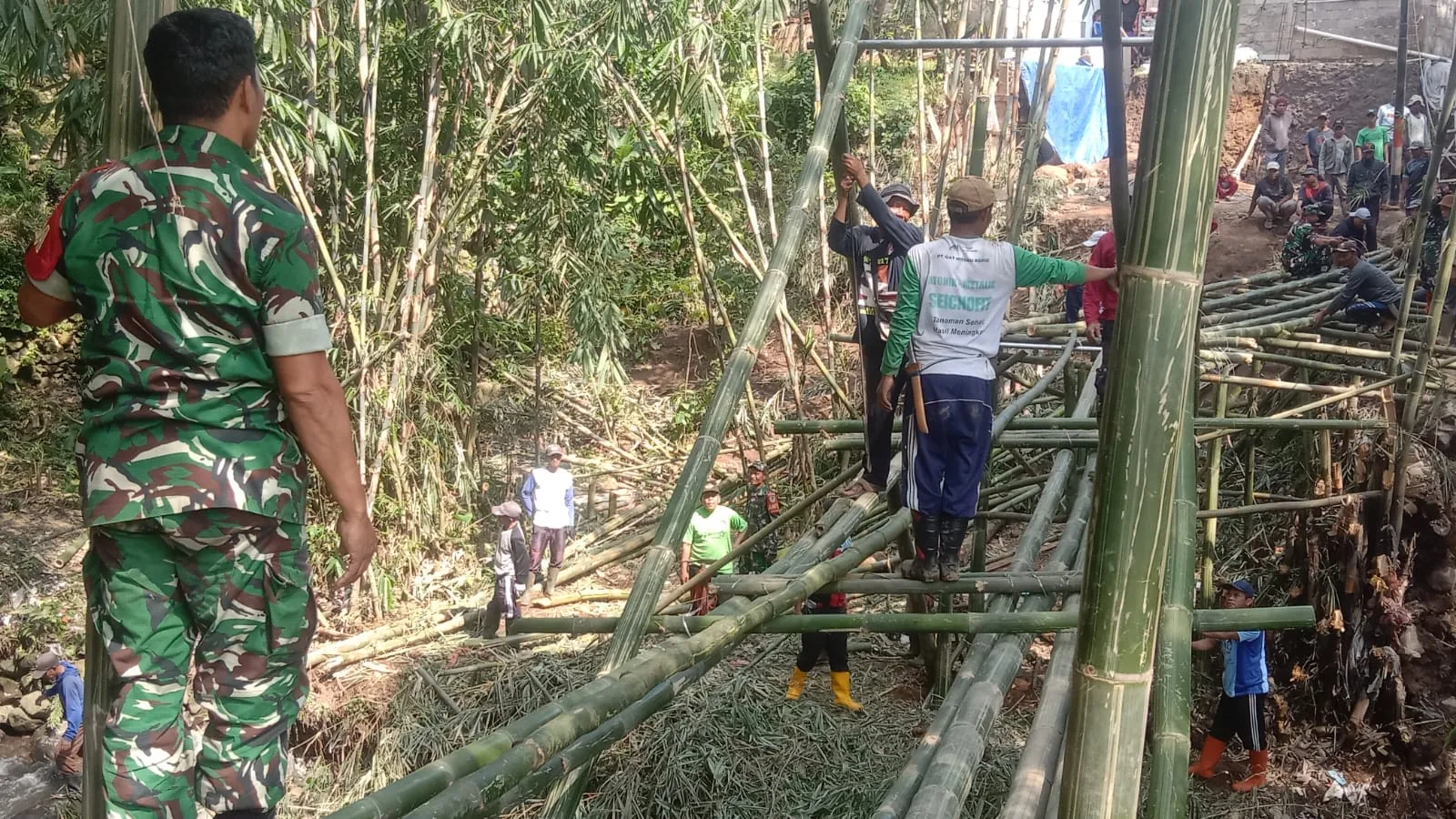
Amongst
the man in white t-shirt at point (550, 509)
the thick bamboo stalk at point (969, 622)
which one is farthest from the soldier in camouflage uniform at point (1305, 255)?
the thick bamboo stalk at point (969, 622)

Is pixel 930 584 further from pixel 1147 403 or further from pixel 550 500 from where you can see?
pixel 550 500

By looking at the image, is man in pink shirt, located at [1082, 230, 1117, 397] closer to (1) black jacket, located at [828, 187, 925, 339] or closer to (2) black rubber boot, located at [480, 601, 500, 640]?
(1) black jacket, located at [828, 187, 925, 339]

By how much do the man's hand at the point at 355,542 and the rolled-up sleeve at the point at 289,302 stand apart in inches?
9.9

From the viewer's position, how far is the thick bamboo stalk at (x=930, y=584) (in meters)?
3.05

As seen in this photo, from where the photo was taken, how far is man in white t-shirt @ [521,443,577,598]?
8602 millimetres

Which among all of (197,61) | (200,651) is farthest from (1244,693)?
(197,61)

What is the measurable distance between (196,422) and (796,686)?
5.37m

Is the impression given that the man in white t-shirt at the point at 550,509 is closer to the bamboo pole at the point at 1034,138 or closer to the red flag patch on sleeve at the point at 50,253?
the bamboo pole at the point at 1034,138

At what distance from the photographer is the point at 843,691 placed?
644cm

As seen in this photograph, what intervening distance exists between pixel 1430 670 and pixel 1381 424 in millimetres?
1605

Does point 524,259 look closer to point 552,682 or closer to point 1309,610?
point 552,682

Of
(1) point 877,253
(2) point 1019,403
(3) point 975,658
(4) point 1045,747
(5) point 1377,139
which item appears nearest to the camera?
(4) point 1045,747

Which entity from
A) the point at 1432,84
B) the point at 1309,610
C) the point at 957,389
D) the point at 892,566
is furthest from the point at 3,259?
the point at 1432,84

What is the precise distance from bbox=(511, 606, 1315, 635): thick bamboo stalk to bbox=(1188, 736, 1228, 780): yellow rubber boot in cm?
395
